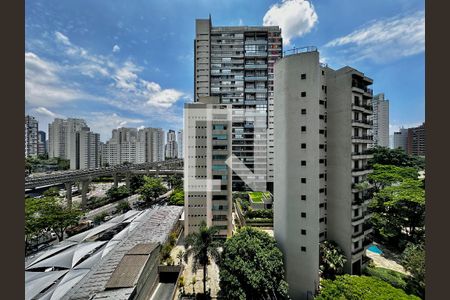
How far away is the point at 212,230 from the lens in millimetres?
14422

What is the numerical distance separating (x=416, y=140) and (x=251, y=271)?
101m

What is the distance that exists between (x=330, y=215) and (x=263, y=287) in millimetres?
9626

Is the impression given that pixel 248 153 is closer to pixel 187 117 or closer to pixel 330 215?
pixel 187 117

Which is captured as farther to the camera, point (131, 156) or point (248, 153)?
point (131, 156)

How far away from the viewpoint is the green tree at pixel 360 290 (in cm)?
984

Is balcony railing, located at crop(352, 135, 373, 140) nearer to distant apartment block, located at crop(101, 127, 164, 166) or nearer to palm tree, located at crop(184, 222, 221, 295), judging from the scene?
palm tree, located at crop(184, 222, 221, 295)

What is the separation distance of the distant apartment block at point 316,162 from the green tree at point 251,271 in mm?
2115

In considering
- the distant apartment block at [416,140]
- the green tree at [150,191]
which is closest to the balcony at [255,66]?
the green tree at [150,191]

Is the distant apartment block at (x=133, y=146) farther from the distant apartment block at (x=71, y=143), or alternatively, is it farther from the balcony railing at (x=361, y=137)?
the balcony railing at (x=361, y=137)

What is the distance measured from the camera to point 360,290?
1023 centimetres

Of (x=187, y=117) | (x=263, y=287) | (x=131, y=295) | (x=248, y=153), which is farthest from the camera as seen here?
(x=248, y=153)

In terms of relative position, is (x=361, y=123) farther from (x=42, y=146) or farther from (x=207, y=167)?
(x=42, y=146)

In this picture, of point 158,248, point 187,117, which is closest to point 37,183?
point 158,248

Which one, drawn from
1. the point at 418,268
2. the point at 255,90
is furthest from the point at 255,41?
the point at 418,268
